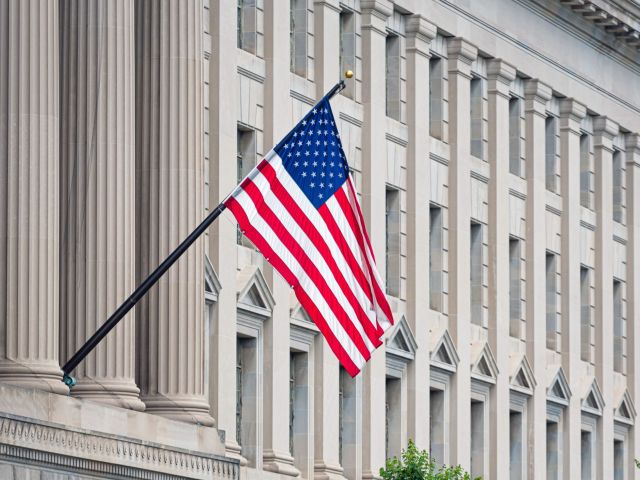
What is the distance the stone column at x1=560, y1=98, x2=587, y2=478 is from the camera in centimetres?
7931

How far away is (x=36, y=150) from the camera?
46250 mm

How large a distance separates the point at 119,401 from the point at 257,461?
13.5 meters

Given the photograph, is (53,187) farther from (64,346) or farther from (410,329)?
(410,329)

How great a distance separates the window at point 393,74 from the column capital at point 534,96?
27.3 ft

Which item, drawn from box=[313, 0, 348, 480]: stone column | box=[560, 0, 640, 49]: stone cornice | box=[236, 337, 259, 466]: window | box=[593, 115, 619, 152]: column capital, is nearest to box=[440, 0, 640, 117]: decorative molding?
box=[560, 0, 640, 49]: stone cornice

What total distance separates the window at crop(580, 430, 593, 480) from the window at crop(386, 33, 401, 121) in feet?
48.6

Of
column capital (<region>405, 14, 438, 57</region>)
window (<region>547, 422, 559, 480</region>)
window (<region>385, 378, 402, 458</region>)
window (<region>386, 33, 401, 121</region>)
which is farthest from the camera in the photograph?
window (<region>547, 422, 559, 480</region>)

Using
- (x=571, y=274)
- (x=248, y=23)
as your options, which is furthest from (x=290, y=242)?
(x=571, y=274)

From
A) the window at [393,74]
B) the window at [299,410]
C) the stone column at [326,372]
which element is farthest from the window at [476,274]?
the window at [299,410]

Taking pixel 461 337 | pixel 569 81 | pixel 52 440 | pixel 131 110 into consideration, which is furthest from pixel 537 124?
pixel 52 440

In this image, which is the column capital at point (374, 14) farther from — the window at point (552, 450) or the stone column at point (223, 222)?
the window at point (552, 450)

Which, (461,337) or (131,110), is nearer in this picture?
(131,110)

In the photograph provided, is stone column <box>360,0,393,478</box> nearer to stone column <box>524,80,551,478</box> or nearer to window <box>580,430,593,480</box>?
stone column <box>524,80,551,478</box>

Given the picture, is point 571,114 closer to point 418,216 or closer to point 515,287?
point 515,287
